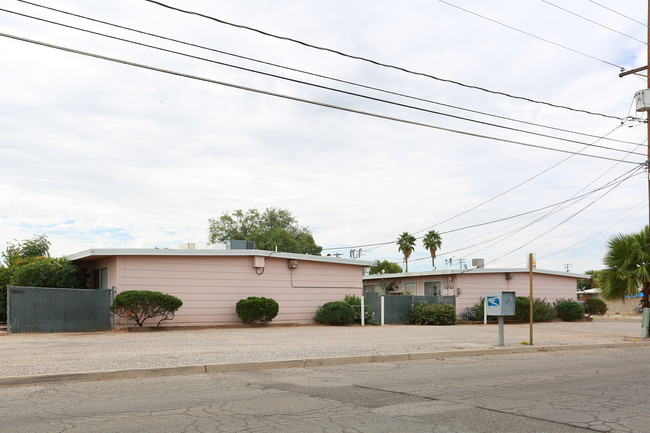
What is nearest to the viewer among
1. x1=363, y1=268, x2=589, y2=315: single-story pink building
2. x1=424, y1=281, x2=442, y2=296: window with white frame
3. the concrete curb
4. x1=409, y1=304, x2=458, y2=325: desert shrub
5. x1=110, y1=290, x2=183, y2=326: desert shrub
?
the concrete curb

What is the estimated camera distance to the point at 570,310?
3347 centimetres

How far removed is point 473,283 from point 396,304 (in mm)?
5937

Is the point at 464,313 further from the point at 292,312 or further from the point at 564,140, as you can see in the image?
the point at 564,140

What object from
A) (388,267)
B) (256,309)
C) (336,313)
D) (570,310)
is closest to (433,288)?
(570,310)

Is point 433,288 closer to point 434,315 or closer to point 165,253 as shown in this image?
point 434,315

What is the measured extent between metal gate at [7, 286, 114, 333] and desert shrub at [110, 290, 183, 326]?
808 millimetres

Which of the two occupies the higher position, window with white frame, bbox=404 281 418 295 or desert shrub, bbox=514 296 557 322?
window with white frame, bbox=404 281 418 295

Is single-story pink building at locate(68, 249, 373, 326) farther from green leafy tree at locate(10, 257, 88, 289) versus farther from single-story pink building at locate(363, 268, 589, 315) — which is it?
single-story pink building at locate(363, 268, 589, 315)

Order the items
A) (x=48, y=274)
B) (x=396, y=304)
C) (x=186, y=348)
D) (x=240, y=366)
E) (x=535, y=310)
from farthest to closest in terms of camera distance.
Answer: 1. (x=535, y=310)
2. (x=396, y=304)
3. (x=48, y=274)
4. (x=186, y=348)
5. (x=240, y=366)

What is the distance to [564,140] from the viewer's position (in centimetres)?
2066

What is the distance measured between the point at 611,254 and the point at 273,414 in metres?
21.2

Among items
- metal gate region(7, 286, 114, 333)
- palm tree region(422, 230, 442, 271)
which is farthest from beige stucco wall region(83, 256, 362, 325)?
palm tree region(422, 230, 442, 271)

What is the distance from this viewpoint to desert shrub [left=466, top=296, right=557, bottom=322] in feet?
100

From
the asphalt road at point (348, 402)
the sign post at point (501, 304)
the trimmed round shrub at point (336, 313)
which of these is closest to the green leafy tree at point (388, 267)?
the trimmed round shrub at point (336, 313)
